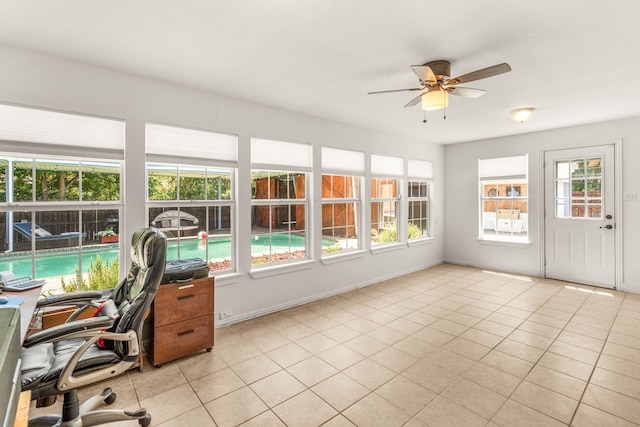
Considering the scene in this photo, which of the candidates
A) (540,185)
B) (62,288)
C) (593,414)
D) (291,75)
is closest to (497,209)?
(540,185)

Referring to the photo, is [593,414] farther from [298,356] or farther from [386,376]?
[298,356]

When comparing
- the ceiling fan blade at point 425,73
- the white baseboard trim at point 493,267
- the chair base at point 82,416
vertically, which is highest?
the ceiling fan blade at point 425,73

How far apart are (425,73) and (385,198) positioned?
315 centimetres

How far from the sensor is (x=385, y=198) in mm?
5461

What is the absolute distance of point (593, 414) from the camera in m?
2.04

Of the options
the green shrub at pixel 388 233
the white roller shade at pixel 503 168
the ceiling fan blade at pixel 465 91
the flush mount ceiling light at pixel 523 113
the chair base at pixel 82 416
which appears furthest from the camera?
the white roller shade at pixel 503 168

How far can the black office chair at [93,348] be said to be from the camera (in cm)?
154

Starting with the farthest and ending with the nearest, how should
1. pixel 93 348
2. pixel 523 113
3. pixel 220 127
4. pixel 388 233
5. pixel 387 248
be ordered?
pixel 388 233 → pixel 387 248 → pixel 523 113 → pixel 220 127 → pixel 93 348

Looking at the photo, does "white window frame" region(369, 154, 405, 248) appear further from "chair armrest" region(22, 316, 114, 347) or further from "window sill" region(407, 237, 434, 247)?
"chair armrest" region(22, 316, 114, 347)

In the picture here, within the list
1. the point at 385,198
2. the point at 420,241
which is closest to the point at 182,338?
the point at 385,198

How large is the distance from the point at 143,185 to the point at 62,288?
110 centimetres

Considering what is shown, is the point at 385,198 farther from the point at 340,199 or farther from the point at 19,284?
the point at 19,284

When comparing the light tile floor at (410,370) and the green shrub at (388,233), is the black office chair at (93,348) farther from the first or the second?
the green shrub at (388,233)

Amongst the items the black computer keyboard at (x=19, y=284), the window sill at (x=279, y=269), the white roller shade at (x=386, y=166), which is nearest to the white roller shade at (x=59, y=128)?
the black computer keyboard at (x=19, y=284)
